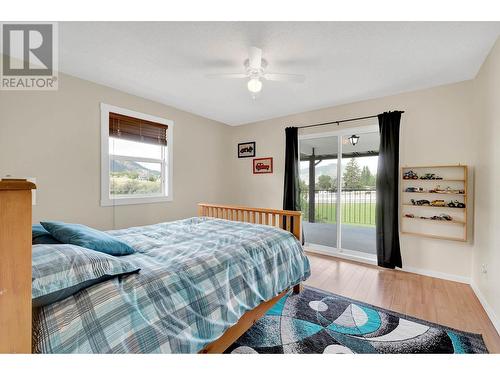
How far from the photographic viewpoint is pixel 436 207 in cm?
278

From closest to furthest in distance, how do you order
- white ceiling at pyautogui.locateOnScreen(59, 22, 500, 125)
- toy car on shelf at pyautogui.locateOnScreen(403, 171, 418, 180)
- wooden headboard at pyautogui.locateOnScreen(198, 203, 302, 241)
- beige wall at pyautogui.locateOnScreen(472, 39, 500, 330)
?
white ceiling at pyautogui.locateOnScreen(59, 22, 500, 125) → beige wall at pyautogui.locateOnScreen(472, 39, 500, 330) → wooden headboard at pyautogui.locateOnScreen(198, 203, 302, 241) → toy car on shelf at pyautogui.locateOnScreen(403, 171, 418, 180)

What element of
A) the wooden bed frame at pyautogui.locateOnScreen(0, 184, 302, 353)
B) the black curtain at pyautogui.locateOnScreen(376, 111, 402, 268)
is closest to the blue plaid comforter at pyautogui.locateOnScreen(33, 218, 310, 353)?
the wooden bed frame at pyautogui.locateOnScreen(0, 184, 302, 353)

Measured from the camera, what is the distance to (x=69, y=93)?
253cm

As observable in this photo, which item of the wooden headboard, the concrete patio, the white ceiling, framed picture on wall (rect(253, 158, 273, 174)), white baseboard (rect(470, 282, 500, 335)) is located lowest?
white baseboard (rect(470, 282, 500, 335))

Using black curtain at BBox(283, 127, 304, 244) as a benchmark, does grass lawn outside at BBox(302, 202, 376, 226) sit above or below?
below

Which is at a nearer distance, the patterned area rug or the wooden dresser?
the wooden dresser

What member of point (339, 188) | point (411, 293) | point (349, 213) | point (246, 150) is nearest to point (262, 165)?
point (246, 150)

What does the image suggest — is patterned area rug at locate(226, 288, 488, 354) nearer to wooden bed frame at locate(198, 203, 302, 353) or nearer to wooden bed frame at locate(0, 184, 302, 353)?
wooden bed frame at locate(198, 203, 302, 353)

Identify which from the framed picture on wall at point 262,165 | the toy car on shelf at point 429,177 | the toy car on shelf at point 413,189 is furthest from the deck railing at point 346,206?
the framed picture on wall at point 262,165

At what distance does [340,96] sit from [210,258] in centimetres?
284

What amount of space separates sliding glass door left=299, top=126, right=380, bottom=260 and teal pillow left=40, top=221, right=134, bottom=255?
3.13 metres

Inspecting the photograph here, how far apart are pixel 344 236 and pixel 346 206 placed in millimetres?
676

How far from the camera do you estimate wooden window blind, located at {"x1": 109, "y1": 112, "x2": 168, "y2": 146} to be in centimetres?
296
